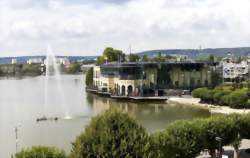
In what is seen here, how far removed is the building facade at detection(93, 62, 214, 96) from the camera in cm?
8050

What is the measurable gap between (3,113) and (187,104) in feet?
75.2

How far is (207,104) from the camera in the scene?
63.6 m

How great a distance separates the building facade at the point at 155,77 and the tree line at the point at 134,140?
175 ft

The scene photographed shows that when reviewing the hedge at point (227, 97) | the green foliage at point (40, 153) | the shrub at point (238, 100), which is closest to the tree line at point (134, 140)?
the green foliage at point (40, 153)

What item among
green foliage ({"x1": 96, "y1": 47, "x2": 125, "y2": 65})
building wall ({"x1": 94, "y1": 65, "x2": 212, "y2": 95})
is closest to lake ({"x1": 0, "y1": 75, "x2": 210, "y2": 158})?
building wall ({"x1": 94, "y1": 65, "x2": 212, "y2": 95})

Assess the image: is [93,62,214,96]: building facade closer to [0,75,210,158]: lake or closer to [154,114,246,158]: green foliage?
[0,75,210,158]: lake

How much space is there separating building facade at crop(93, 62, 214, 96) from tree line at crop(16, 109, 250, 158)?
2106 inches

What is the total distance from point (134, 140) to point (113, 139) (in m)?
0.59

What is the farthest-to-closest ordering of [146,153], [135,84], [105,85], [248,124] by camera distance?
[105,85]
[135,84]
[248,124]
[146,153]

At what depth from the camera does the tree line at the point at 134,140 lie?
49.2 ft

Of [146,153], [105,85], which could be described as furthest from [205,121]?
[105,85]

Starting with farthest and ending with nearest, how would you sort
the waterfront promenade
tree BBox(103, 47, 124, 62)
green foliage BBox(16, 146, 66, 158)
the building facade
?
tree BBox(103, 47, 124, 62), the building facade, the waterfront promenade, green foliage BBox(16, 146, 66, 158)

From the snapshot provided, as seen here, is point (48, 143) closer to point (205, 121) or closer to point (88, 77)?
point (205, 121)

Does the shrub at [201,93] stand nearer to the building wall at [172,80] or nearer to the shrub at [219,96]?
the shrub at [219,96]
